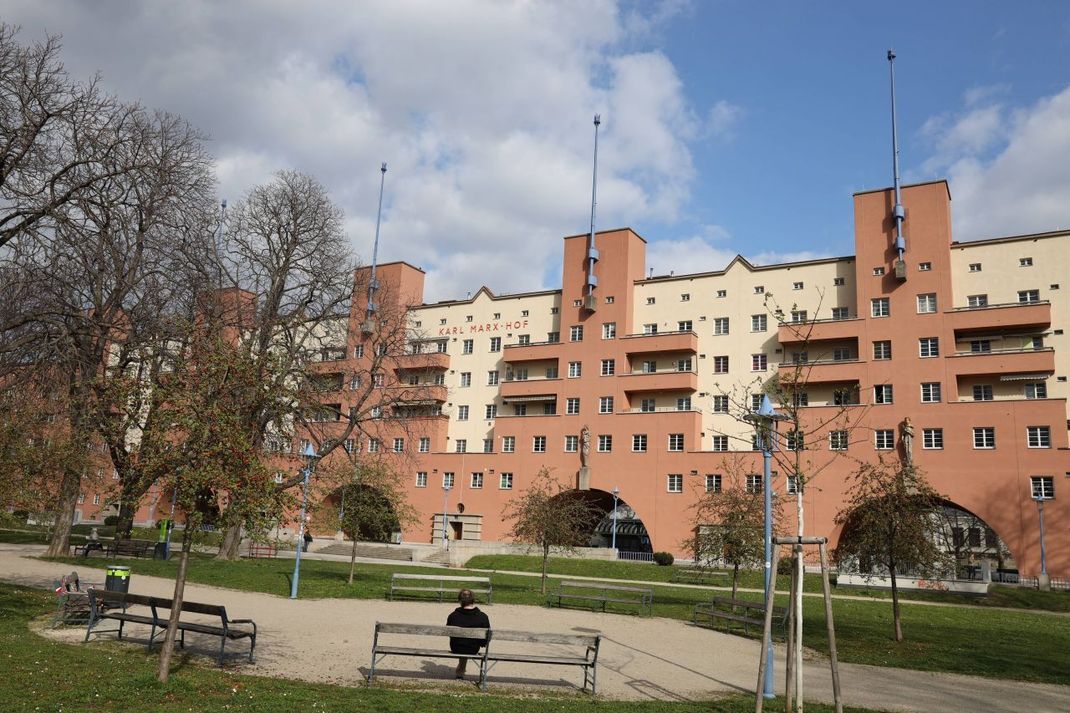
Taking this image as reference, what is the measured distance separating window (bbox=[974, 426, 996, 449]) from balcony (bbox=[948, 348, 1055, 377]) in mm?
3499

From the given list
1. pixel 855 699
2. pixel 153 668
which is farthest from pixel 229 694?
pixel 855 699

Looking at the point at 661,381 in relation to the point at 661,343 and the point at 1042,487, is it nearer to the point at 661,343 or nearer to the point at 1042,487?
the point at 661,343

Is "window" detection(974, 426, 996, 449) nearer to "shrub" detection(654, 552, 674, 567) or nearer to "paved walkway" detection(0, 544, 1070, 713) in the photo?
"shrub" detection(654, 552, 674, 567)

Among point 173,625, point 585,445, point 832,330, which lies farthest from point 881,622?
point 585,445

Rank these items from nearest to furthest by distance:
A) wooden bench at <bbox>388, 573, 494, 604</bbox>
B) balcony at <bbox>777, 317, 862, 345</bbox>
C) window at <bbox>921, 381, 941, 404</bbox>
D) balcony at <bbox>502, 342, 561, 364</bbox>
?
wooden bench at <bbox>388, 573, 494, 604</bbox>
window at <bbox>921, 381, 941, 404</bbox>
balcony at <bbox>777, 317, 862, 345</bbox>
balcony at <bbox>502, 342, 561, 364</bbox>

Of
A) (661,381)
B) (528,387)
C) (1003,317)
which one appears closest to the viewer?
(1003,317)

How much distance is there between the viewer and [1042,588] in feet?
125

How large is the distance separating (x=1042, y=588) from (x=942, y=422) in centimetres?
1030

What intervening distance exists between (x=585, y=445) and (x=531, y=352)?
30.4 ft

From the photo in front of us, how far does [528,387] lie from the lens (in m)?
59.8

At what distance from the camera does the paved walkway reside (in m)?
12.0

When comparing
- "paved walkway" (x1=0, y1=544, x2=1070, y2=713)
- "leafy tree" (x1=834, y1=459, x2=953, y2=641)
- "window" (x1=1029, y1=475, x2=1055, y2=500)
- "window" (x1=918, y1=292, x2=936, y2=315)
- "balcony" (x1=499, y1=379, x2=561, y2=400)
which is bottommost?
"paved walkway" (x1=0, y1=544, x2=1070, y2=713)

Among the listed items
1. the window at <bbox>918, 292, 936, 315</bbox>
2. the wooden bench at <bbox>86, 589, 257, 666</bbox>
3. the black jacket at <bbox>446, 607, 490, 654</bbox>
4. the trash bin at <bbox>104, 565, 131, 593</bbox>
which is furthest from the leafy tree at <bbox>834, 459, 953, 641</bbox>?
the window at <bbox>918, 292, 936, 315</bbox>

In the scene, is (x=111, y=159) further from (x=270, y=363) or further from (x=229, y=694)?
(x=229, y=694)
